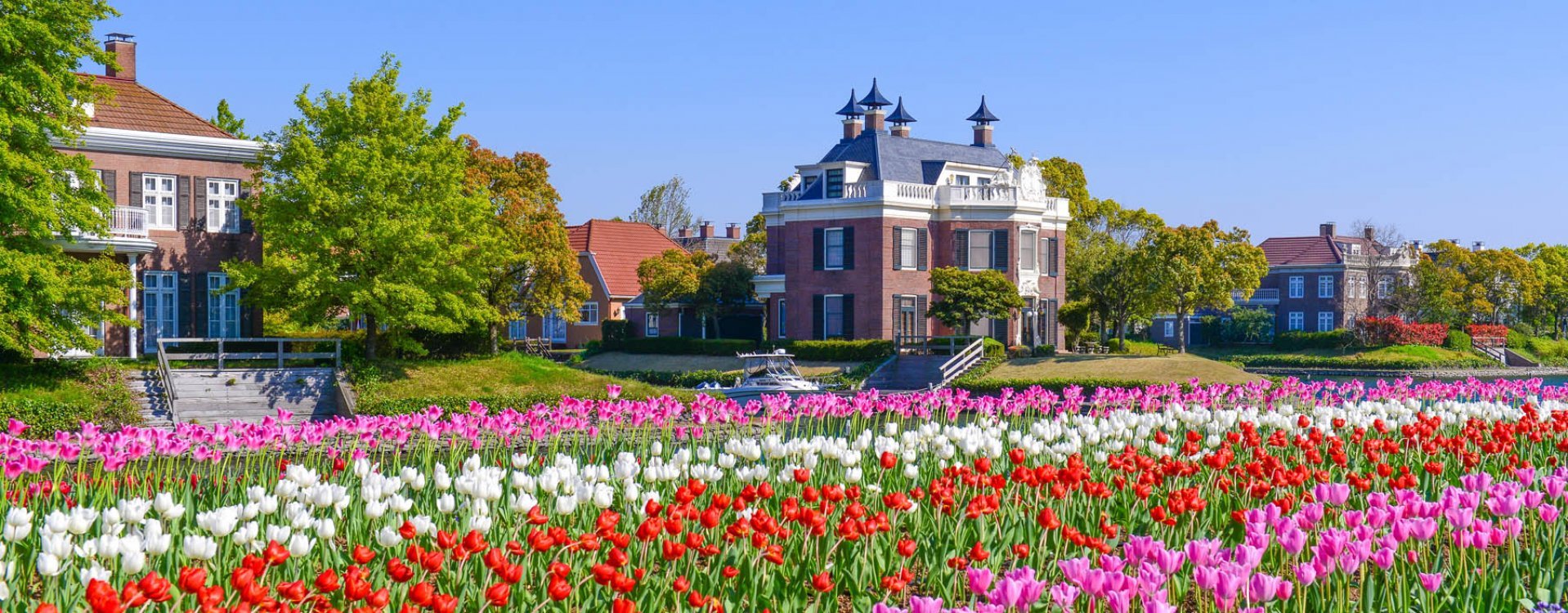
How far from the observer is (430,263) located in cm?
3444

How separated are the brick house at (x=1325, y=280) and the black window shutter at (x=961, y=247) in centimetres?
3527

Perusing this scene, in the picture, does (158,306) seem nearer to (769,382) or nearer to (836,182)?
(769,382)

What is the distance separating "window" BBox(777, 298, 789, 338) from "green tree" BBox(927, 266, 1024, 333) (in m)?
7.33

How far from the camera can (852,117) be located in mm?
62500

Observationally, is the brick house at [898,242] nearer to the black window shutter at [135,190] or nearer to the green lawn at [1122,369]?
the green lawn at [1122,369]

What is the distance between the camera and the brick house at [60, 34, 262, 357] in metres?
35.1

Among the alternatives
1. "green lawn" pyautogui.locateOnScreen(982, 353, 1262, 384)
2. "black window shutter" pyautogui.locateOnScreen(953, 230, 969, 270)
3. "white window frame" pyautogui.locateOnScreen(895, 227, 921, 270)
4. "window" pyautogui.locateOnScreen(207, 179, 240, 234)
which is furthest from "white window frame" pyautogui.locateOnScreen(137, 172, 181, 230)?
"black window shutter" pyautogui.locateOnScreen(953, 230, 969, 270)

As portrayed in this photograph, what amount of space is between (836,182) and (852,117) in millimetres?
6152

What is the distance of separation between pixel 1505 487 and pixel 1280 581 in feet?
9.49

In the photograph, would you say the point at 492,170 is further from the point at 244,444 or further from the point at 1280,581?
the point at 1280,581

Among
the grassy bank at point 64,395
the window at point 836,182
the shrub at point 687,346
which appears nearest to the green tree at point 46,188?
the grassy bank at point 64,395

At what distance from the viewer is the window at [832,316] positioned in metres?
55.9

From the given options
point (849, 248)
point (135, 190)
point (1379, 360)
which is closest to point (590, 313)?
point (849, 248)

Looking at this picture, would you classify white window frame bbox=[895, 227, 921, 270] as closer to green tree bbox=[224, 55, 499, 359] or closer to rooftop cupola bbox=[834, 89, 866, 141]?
rooftop cupola bbox=[834, 89, 866, 141]
